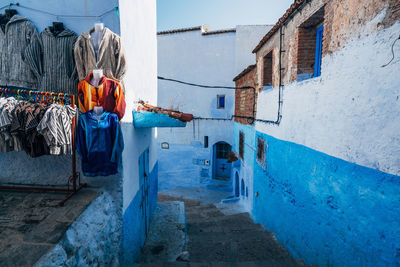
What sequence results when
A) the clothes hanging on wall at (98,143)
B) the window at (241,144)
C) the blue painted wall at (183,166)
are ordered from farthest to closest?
the blue painted wall at (183,166) < the window at (241,144) < the clothes hanging on wall at (98,143)

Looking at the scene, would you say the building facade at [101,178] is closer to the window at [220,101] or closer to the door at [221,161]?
the window at [220,101]

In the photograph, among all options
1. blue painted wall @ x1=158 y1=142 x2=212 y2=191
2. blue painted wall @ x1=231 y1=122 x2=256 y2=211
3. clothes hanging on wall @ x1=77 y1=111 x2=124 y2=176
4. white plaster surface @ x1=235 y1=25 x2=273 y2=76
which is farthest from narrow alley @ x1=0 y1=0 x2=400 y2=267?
blue painted wall @ x1=158 y1=142 x2=212 y2=191

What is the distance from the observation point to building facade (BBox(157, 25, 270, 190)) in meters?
14.3

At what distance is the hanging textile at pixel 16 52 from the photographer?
3.69 metres

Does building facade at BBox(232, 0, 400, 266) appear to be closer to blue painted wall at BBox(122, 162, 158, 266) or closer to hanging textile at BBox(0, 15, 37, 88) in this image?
blue painted wall at BBox(122, 162, 158, 266)

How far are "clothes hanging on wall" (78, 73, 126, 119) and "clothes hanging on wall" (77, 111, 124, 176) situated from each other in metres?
0.16

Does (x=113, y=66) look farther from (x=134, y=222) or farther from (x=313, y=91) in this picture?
(x=313, y=91)

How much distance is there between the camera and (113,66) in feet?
12.1

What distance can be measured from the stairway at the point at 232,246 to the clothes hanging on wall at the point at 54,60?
146 inches

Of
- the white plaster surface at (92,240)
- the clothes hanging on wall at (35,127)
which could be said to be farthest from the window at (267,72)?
the clothes hanging on wall at (35,127)

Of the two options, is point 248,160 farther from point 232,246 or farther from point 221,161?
point 221,161

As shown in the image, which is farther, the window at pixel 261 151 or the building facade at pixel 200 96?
the building facade at pixel 200 96

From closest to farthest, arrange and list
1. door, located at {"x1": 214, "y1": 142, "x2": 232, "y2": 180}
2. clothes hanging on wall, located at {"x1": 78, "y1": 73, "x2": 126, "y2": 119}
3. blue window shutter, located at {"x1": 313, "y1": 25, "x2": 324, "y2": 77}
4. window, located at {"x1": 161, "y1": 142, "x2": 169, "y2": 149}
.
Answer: clothes hanging on wall, located at {"x1": 78, "y1": 73, "x2": 126, "y2": 119} < blue window shutter, located at {"x1": 313, "y1": 25, "x2": 324, "y2": 77} < door, located at {"x1": 214, "y1": 142, "x2": 232, "y2": 180} < window, located at {"x1": 161, "y1": 142, "x2": 169, "y2": 149}

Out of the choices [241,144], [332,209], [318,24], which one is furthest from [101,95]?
[241,144]
